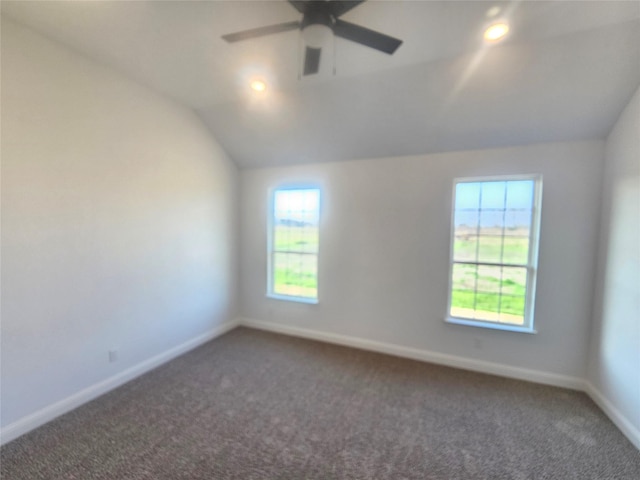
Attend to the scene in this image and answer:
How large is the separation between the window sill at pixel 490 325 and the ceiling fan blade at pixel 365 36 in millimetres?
2765

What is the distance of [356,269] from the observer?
367 cm

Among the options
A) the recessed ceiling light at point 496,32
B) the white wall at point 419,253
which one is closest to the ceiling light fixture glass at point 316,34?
the recessed ceiling light at point 496,32

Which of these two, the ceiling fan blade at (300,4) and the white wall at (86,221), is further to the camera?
the white wall at (86,221)

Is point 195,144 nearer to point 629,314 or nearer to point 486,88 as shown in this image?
point 486,88

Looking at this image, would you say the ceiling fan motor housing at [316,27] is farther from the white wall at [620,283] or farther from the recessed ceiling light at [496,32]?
the white wall at [620,283]

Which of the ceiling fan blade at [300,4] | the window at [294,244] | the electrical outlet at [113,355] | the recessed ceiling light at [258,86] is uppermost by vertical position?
the recessed ceiling light at [258,86]

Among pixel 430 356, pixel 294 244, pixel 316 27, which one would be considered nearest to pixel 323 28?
pixel 316 27

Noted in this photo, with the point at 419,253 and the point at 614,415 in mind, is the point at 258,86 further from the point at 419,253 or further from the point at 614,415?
the point at 614,415

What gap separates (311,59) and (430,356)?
10.6ft

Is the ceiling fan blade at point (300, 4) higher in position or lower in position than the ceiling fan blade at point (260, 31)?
higher

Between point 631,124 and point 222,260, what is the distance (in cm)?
446

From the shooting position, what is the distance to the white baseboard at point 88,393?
2.09 meters

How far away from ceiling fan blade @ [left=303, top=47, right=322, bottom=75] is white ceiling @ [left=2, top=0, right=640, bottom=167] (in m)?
0.38

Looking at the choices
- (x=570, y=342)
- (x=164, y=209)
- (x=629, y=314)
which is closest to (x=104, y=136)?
(x=164, y=209)
